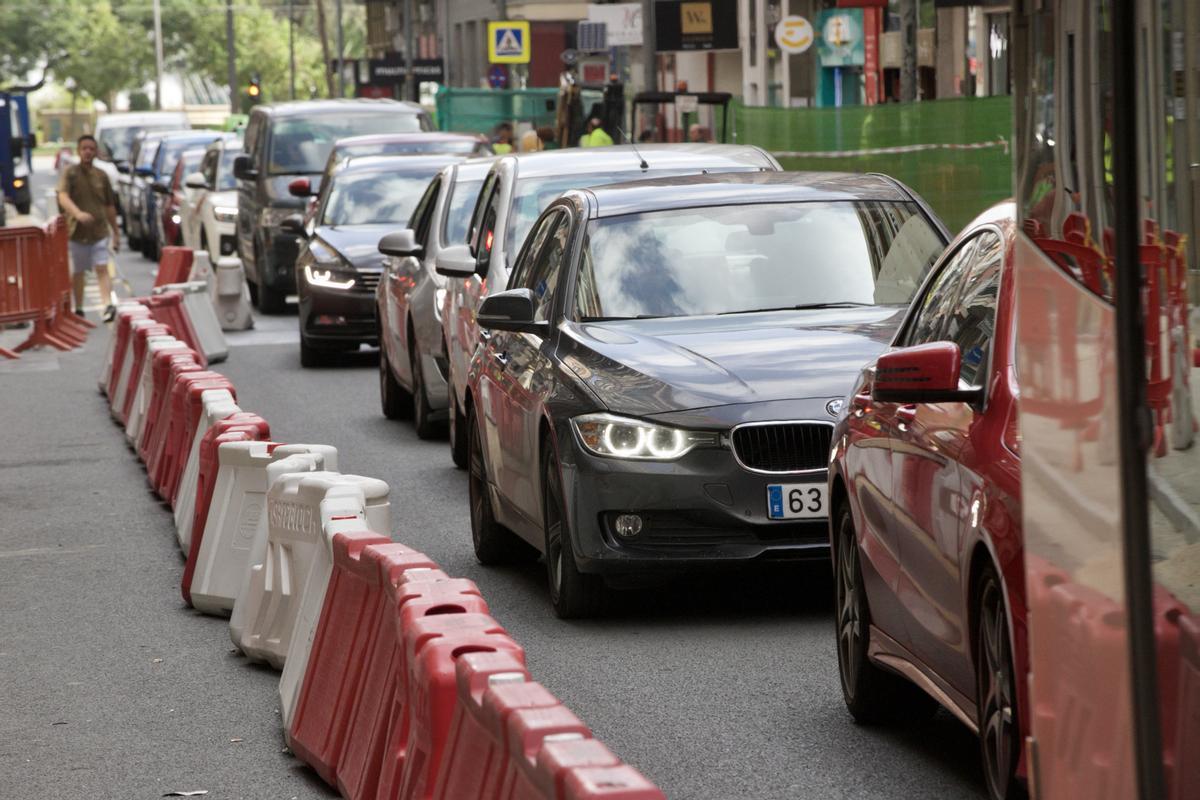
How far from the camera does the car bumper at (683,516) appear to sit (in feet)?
27.7

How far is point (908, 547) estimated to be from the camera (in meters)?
6.19

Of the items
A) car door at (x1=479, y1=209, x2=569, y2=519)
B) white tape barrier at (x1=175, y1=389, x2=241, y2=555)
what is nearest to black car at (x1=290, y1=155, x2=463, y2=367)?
white tape barrier at (x1=175, y1=389, x2=241, y2=555)

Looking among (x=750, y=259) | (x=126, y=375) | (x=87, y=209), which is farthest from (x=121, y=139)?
(x=750, y=259)

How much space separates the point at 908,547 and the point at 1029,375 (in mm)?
2228

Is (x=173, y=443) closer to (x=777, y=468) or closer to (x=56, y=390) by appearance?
(x=777, y=468)

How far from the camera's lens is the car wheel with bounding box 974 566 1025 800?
17.6ft

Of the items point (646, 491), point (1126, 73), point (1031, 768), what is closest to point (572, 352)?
point (646, 491)

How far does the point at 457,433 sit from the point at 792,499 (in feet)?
15.8

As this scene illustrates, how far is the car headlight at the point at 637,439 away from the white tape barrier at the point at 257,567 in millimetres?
945

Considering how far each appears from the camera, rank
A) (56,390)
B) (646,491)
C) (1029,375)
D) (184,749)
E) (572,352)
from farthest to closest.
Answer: (56,390) < (572,352) < (646,491) < (184,749) < (1029,375)

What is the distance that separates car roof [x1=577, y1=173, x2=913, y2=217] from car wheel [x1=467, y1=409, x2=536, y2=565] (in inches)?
47.6

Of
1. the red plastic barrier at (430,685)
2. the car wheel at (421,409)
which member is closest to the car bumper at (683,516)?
the red plastic barrier at (430,685)

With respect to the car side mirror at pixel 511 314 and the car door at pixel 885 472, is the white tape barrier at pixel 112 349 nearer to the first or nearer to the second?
the car side mirror at pixel 511 314

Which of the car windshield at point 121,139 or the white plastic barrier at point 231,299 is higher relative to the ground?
the car windshield at point 121,139
